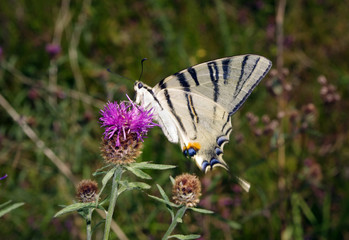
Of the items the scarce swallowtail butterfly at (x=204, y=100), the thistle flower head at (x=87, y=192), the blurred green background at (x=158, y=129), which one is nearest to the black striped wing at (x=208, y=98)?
the scarce swallowtail butterfly at (x=204, y=100)

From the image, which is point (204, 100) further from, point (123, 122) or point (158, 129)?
point (158, 129)

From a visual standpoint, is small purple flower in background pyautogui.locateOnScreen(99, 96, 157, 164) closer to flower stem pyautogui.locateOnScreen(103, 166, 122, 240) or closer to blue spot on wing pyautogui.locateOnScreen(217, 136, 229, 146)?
flower stem pyautogui.locateOnScreen(103, 166, 122, 240)

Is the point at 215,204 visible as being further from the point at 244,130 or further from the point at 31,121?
the point at 31,121

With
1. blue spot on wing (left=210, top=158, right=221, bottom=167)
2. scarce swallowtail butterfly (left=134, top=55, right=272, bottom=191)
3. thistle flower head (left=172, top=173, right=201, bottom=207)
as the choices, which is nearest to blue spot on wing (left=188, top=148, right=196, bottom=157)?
scarce swallowtail butterfly (left=134, top=55, right=272, bottom=191)

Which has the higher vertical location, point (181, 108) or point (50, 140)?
point (50, 140)

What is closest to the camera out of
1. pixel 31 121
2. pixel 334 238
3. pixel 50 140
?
pixel 334 238

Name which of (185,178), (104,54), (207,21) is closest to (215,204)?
(185,178)

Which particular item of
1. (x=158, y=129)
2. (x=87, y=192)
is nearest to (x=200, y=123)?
(x=158, y=129)

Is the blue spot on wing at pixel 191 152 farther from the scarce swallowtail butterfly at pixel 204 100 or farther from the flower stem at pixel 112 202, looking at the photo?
the flower stem at pixel 112 202

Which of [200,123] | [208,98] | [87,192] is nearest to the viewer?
[87,192]
